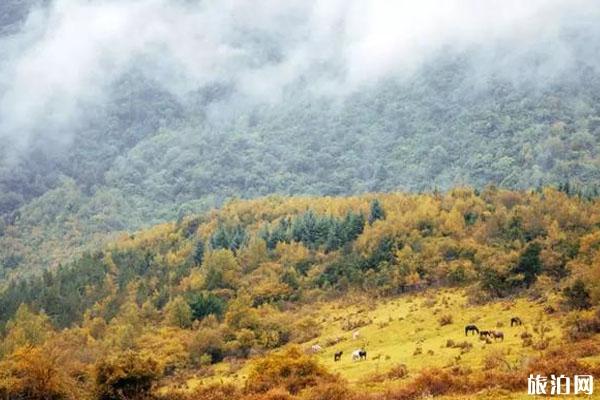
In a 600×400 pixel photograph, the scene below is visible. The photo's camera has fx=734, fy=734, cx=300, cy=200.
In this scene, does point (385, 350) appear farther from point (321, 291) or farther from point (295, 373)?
point (321, 291)

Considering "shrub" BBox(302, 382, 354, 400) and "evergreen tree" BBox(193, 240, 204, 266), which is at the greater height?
"evergreen tree" BBox(193, 240, 204, 266)

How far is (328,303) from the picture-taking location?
99188 mm

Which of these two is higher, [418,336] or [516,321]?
[516,321]

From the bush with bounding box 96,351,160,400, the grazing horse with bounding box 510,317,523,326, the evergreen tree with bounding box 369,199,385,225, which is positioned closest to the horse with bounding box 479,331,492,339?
the grazing horse with bounding box 510,317,523,326

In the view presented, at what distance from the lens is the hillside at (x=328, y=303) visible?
139 ft

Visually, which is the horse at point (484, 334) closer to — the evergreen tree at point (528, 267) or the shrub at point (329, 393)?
the shrub at point (329, 393)

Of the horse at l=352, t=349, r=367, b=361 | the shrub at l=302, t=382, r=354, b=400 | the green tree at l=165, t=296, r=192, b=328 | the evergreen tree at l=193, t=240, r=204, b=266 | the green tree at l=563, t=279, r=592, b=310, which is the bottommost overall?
the shrub at l=302, t=382, r=354, b=400

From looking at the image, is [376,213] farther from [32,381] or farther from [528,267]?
[32,381]

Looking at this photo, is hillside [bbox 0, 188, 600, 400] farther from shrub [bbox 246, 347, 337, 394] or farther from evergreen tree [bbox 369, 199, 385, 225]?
evergreen tree [bbox 369, 199, 385, 225]

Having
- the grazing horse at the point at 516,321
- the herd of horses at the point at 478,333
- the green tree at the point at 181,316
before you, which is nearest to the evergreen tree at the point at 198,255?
the green tree at the point at 181,316

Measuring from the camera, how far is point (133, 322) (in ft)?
343

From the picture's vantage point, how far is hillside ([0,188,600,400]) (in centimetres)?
4222

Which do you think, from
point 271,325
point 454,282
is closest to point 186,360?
point 271,325

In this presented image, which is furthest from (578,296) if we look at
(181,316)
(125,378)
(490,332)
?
(181,316)
